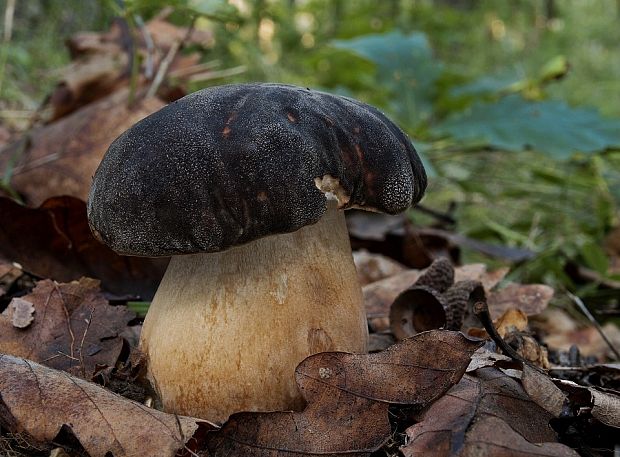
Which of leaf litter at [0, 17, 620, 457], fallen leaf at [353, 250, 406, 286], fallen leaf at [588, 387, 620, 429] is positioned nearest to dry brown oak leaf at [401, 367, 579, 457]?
leaf litter at [0, 17, 620, 457]

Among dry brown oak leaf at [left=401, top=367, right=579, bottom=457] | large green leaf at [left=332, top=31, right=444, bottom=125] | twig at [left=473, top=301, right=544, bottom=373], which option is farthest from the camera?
large green leaf at [left=332, top=31, right=444, bottom=125]

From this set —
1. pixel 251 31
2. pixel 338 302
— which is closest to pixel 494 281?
pixel 338 302

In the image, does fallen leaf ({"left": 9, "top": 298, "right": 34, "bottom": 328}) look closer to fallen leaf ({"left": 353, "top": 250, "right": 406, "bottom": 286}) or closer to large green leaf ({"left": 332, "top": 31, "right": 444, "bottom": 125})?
fallen leaf ({"left": 353, "top": 250, "right": 406, "bottom": 286})

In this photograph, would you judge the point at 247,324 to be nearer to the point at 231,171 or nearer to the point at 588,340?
the point at 231,171

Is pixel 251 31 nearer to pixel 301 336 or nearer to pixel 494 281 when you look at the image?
pixel 494 281

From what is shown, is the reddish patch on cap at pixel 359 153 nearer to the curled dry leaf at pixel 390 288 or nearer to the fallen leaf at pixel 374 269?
the curled dry leaf at pixel 390 288

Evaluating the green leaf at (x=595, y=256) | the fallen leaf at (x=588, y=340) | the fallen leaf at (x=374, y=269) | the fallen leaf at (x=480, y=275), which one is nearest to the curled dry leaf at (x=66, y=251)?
the fallen leaf at (x=374, y=269)

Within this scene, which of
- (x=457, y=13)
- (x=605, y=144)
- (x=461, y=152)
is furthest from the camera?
(x=457, y=13)
